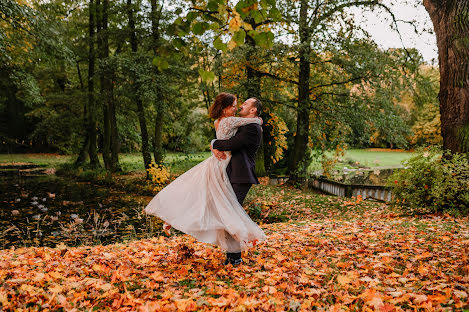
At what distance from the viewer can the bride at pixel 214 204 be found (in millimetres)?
3480

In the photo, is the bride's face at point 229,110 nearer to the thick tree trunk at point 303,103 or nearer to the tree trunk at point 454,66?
the tree trunk at point 454,66

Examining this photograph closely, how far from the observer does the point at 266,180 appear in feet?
46.6

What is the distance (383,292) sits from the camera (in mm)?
2887

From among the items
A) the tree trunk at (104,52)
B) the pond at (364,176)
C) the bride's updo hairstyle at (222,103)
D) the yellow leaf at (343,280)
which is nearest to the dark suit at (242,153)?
the bride's updo hairstyle at (222,103)

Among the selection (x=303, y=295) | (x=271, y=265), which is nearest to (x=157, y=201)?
(x=271, y=265)

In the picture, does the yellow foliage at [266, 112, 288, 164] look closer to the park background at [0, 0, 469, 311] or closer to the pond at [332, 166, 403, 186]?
the park background at [0, 0, 469, 311]

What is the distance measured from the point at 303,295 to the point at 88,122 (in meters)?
18.9

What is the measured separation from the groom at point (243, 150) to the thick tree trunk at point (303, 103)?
776cm

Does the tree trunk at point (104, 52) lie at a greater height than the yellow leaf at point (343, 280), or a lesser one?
greater

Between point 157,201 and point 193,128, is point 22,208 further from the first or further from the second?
point 193,128

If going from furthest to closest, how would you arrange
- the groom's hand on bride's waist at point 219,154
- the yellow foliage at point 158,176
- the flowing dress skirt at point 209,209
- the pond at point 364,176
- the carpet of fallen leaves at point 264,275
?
1. the pond at point 364,176
2. the yellow foliage at point 158,176
3. the groom's hand on bride's waist at point 219,154
4. the flowing dress skirt at point 209,209
5. the carpet of fallen leaves at point 264,275

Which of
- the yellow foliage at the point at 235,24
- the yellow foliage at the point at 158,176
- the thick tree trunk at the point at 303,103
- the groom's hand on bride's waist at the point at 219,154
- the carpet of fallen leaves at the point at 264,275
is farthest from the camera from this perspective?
the yellow foliage at the point at 158,176

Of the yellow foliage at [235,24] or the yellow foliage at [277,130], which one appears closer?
the yellow foliage at [235,24]

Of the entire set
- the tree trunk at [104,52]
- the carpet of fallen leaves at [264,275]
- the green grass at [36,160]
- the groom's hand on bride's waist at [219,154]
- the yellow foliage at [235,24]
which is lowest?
the green grass at [36,160]
